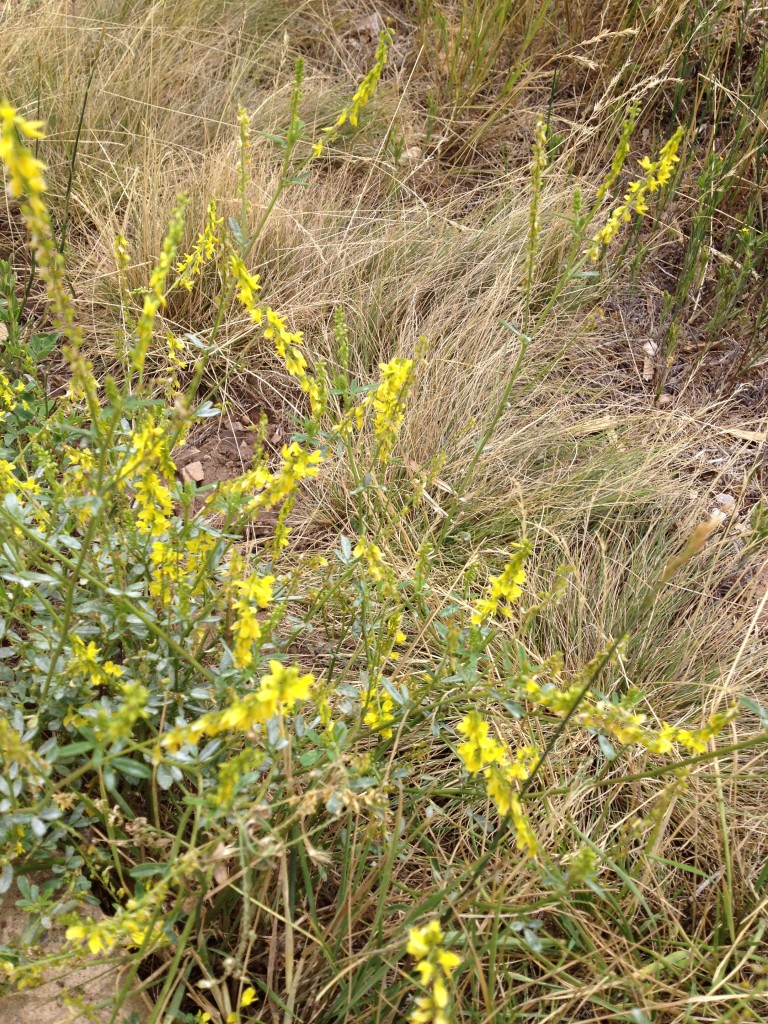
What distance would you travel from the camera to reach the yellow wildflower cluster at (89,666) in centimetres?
145

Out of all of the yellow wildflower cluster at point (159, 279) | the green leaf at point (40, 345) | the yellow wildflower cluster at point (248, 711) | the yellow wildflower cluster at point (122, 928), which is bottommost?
the yellow wildflower cluster at point (122, 928)

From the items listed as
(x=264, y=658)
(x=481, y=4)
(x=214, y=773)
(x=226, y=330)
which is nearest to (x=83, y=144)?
(x=226, y=330)

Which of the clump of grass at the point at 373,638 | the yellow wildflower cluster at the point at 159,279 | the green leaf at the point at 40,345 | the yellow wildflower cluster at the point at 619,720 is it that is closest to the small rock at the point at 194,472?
the clump of grass at the point at 373,638

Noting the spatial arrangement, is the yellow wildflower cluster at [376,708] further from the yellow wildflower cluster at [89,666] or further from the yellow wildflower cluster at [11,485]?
the yellow wildflower cluster at [11,485]

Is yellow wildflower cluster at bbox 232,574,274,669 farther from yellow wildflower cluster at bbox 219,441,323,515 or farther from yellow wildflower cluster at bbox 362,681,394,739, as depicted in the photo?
yellow wildflower cluster at bbox 362,681,394,739

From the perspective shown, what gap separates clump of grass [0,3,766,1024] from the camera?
4.41 feet

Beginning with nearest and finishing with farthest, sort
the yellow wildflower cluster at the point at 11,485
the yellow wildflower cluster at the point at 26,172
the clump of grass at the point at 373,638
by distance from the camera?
the yellow wildflower cluster at the point at 26,172 < the clump of grass at the point at 373,638 < the yellow wildflower cluster at the point at 11,485

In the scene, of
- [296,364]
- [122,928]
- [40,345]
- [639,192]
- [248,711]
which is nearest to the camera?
[248,711]

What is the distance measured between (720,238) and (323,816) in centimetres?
288

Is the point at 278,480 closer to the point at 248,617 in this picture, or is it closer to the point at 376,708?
the point at 248,617

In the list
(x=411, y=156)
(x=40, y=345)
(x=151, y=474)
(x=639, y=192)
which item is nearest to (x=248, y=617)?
(x=151, y=474)

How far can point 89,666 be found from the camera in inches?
57.8

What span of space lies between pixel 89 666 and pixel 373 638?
60cm

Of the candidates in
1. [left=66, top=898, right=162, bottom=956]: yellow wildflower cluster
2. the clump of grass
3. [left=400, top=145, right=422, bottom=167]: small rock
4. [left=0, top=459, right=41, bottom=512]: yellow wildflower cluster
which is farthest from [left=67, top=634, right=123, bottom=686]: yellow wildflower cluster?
[left=400, top=145, right=422, bottom=167]: small rock
